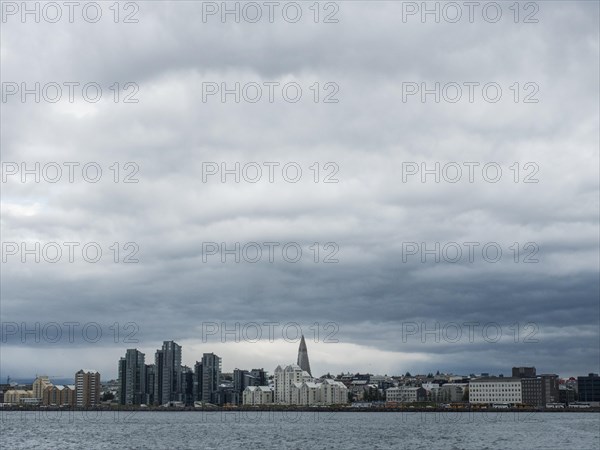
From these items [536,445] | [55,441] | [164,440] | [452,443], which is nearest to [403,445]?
[452,443]

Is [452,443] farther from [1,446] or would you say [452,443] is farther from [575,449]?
[1,446]

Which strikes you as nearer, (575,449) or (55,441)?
(575,449)

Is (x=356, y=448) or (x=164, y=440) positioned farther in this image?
(x=164, y=440)

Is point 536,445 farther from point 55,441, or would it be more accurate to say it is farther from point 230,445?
point 55,441

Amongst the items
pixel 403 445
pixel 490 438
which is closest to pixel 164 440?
pixel 403 445

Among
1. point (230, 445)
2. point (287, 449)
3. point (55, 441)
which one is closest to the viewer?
point (287, 449)

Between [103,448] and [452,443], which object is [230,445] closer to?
[103,448]

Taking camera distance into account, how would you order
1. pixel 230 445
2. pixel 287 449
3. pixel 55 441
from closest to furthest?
pixel 287 449
pixel 230 445
pixel 55 441
